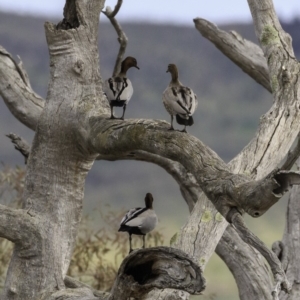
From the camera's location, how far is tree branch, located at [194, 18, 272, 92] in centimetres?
858

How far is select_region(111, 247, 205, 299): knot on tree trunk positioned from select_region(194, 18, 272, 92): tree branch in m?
4.31

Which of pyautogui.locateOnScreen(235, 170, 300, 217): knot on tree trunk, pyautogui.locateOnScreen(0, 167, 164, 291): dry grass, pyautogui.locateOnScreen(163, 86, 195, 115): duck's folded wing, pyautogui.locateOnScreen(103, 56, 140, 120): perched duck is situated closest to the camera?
pyautogui.locateOnScreen(235, 170, 300, 217): knot on tree trunk

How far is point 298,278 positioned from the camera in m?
7.65

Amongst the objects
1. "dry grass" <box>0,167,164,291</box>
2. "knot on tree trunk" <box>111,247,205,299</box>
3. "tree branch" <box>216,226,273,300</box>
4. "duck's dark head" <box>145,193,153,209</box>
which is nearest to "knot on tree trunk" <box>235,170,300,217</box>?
"knot on tree trunk" <box>111,247,205,299</box>

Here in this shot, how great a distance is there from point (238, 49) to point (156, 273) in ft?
14.6

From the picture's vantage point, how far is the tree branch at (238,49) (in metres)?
8.58

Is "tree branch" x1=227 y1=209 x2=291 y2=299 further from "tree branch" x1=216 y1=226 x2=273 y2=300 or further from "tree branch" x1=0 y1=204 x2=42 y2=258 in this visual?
"tree branch" x1=216 y1=226 x2=273 y2=300

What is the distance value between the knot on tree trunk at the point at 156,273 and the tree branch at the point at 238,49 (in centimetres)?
431

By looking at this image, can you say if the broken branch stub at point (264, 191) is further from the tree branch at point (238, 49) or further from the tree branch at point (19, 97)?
the tree branch at point (238, 49)

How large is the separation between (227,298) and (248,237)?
10.4 metres

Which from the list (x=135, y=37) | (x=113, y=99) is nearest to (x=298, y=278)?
Answer: (x=113, y=99)

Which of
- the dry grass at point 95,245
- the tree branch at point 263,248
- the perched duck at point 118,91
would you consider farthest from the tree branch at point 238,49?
the tree branch at point 263,248

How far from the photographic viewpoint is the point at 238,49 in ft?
28.2

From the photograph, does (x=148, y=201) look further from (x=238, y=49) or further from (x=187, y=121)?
(x=238, y=49)
